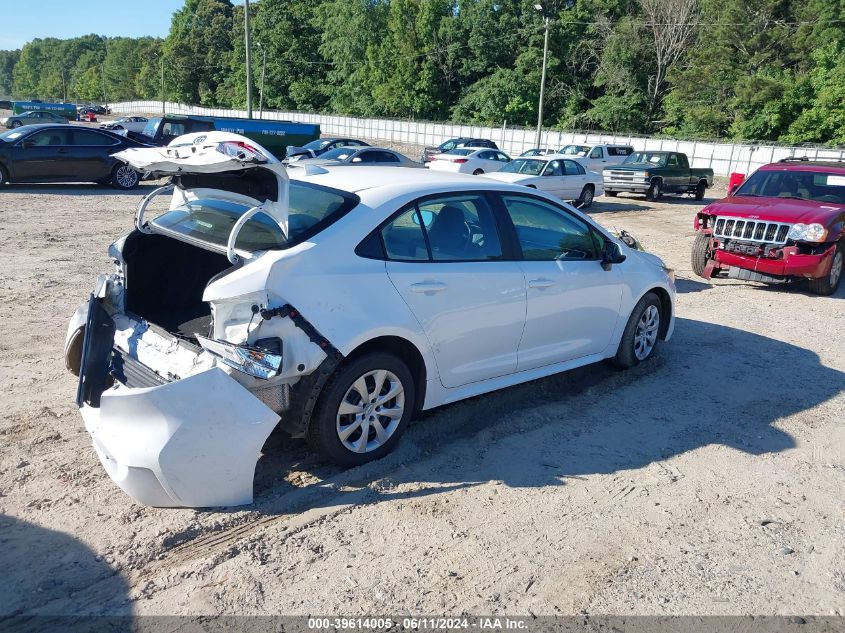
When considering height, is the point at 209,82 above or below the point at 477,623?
above

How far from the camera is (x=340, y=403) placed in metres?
4.04

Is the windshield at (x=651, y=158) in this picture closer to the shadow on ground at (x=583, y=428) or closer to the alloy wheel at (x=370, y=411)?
the shadow on ground at (x=583, y=428)

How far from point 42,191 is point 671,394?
53.9 feet

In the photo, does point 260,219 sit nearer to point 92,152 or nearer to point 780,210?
point 780,210

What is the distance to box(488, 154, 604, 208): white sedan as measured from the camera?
60.7ft

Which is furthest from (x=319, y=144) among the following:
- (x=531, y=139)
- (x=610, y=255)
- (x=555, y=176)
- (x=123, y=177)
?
(x=531, y=139)

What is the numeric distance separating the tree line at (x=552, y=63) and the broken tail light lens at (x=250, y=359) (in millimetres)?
45858

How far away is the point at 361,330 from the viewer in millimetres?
3979

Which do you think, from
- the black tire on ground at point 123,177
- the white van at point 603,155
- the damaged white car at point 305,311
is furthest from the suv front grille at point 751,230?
the white van at point 603,155

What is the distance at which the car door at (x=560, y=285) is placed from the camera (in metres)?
5.07

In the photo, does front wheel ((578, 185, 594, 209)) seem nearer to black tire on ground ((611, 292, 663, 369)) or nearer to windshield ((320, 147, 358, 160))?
windshield ((320, 147, 358, 160))

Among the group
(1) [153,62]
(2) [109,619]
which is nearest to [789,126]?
(2) [109,619]

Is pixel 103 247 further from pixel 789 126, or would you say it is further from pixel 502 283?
pixel 789 126

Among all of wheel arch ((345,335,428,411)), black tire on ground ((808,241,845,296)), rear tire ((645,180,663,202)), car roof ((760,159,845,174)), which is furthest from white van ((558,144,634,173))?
wheel arch ((345,335,428,411))
